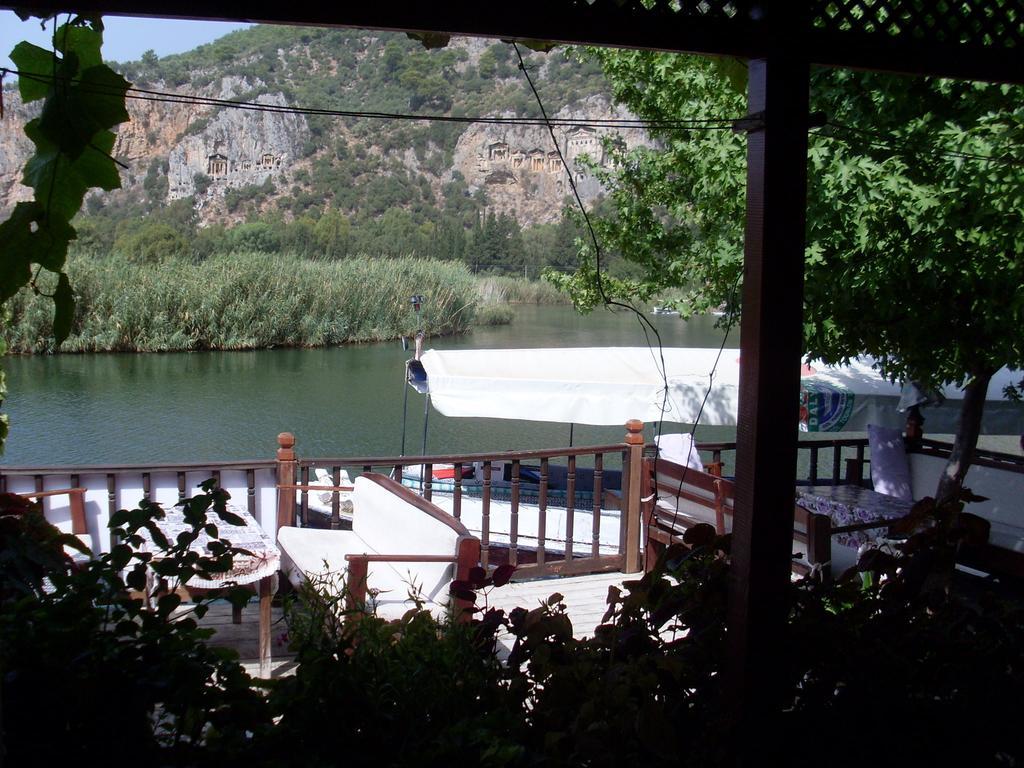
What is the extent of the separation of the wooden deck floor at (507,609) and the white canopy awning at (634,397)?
1.74m

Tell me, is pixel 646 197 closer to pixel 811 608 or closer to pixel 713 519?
pixel 713 519

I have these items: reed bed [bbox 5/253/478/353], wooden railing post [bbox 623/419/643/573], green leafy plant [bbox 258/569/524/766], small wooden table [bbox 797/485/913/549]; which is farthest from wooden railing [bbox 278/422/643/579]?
reed bed [bbox 5/253/478/353]

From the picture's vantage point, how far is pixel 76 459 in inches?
539

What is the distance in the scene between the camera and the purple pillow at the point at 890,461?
7.26 m

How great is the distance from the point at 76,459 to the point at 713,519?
11112mm

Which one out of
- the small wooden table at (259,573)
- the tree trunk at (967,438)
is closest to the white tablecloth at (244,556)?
the small wooden table at (259,573)

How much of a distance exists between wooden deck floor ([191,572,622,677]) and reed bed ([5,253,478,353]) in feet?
47.4

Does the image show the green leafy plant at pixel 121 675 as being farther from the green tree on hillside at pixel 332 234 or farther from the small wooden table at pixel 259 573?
the green tree on hillside at pixel 332 234

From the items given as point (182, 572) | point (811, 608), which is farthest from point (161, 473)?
point (811, 608)

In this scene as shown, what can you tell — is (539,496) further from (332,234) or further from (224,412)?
(332,234)

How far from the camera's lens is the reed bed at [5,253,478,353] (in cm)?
1930

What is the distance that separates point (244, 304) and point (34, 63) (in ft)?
67.3

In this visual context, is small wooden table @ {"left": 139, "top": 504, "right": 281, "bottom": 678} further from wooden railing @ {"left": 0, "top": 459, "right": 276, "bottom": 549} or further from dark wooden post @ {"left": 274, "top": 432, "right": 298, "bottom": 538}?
dark wooden post @ {"left": 274, "top": 432, "right": 298, "bottom": 538}

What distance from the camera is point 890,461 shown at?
7277mm
